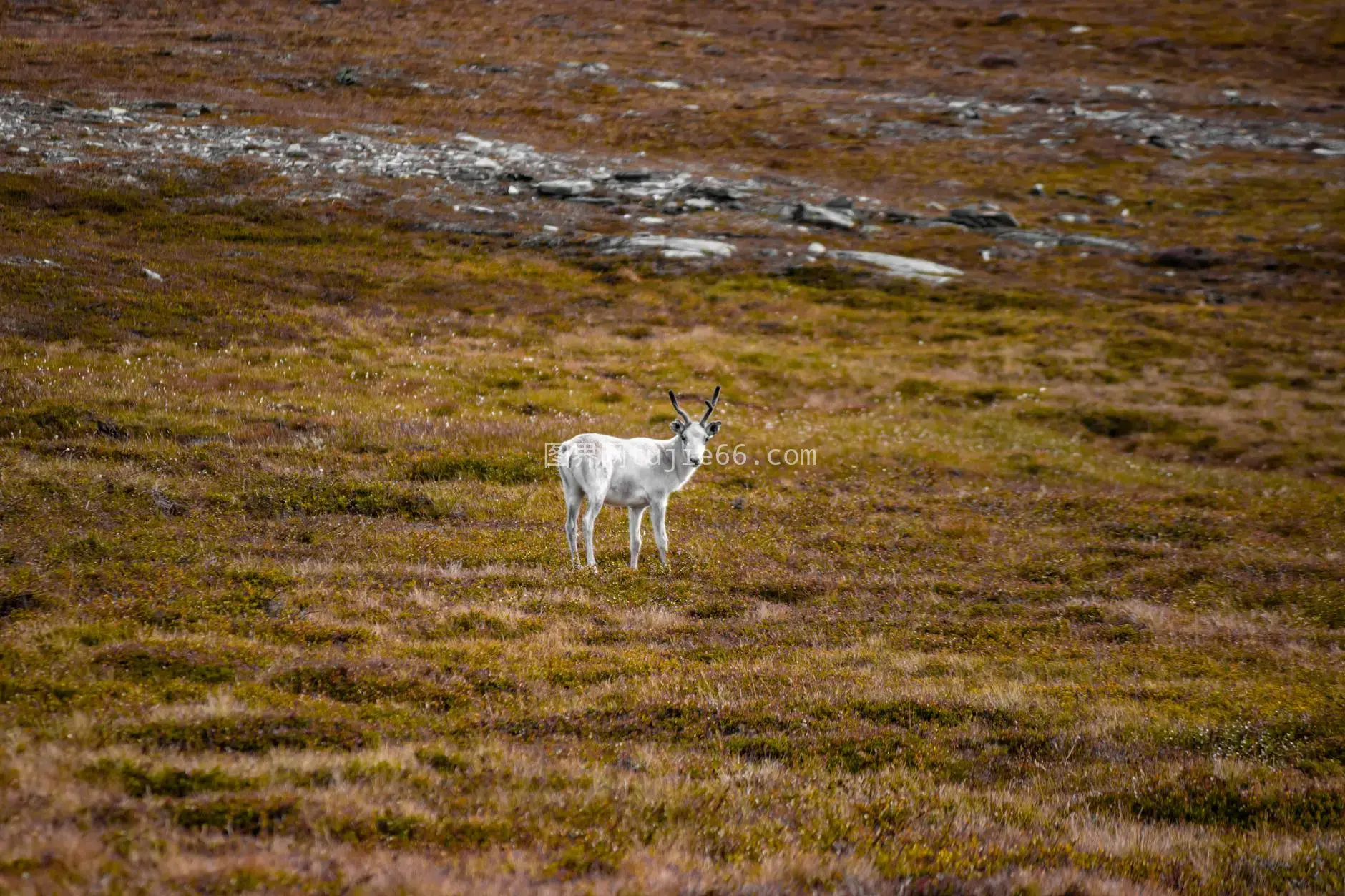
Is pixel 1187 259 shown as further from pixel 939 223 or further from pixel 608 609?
pixel 608 609

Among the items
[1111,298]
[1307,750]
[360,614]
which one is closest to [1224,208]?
[1111,298]

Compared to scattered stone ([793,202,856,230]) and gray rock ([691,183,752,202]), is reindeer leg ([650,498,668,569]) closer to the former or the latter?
scattered stone ([793,202,856,230])

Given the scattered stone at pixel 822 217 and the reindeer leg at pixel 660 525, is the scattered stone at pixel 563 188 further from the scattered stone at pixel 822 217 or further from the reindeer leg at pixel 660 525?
the reindeer leg at pixel 660 525

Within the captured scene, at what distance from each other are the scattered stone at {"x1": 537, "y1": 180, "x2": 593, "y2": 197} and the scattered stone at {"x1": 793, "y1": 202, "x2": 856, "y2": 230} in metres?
12.9

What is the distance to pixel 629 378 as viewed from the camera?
30969 mm

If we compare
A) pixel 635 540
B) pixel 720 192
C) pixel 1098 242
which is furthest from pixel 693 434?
pixel 1098 242

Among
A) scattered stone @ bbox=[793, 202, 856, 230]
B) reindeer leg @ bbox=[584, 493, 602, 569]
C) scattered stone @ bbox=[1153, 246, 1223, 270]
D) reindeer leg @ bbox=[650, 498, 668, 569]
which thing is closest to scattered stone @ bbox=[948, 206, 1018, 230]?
scattered stone @ bbox=[793, 202, 856, 230]

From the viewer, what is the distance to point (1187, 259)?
54.1 m

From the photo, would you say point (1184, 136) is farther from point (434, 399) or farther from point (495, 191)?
point (434, 399)

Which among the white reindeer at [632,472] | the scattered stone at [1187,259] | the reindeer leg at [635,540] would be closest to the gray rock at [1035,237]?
the scattered stone at [1187,259]

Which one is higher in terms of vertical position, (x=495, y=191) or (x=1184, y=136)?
(x=1184, y=136)

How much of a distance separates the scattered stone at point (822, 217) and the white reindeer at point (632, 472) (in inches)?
1661

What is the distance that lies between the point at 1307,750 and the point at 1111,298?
139ft

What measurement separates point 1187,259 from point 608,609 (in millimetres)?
53258
